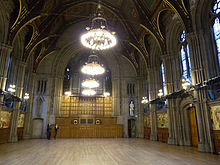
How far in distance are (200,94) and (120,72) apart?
43.1ft

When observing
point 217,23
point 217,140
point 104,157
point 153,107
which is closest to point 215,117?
point 217,140

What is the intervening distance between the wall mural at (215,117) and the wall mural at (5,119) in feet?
47.1

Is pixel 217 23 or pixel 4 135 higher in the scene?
pixel 217 23

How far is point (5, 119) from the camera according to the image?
1356 cm

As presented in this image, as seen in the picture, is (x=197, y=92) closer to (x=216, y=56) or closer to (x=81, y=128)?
(x=216, y=56)

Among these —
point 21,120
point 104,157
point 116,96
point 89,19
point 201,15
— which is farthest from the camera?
point 116,96

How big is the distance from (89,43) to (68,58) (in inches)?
506

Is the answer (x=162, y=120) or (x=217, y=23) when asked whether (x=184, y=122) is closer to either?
(x=162, y=120)

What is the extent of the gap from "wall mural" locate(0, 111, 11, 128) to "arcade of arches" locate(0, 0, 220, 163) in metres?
0.08

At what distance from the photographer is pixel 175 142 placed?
12617 millimetres

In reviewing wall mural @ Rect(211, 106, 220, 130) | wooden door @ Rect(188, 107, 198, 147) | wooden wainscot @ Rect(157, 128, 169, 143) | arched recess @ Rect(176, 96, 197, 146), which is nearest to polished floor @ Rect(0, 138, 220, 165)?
wall mural @ Rect(211, 106, 220, 130)

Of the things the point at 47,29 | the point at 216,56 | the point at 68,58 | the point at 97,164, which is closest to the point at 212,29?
the point at 216,56

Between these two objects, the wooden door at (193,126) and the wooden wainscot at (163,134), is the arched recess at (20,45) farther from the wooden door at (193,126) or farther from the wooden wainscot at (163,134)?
the wooden door at (193,126)

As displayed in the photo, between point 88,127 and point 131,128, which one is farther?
point 131,128
